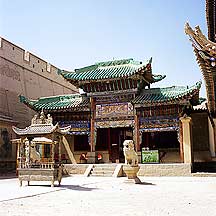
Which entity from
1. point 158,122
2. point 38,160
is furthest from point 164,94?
point 38,160

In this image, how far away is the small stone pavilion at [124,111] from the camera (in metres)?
16.7

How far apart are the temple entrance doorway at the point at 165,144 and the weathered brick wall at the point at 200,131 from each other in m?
1.16

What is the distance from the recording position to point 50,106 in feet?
62.3

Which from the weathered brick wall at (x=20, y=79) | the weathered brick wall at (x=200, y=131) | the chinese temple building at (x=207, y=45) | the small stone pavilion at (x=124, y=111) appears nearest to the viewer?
the chinese temple building at (x=207, y=45)

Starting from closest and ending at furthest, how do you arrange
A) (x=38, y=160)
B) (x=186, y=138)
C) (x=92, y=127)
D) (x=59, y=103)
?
(x=38, y=160), (x=186, y=138), (x=92, y=127), (x=59, y=103)

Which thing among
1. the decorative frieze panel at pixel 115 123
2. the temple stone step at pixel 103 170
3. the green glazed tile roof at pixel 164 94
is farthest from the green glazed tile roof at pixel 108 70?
the temple stone step at pixel 103 170

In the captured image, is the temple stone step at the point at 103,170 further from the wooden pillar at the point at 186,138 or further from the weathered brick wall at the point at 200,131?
the weathered brick wall at the point at 200,131

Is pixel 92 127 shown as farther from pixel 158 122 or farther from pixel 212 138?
pixel 212 138

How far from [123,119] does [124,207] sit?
11.3 meters

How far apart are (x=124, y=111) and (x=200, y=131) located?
5.12 m

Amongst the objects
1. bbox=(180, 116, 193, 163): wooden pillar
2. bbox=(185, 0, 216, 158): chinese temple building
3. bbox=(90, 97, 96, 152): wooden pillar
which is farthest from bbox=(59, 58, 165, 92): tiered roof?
bbox=(185, 0, 216, 158): chinese temple building

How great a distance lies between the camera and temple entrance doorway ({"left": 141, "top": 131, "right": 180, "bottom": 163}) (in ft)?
62.7

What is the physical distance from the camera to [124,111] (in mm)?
17719

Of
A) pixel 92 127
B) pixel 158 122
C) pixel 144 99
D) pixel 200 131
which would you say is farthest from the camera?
pixel 200 131
